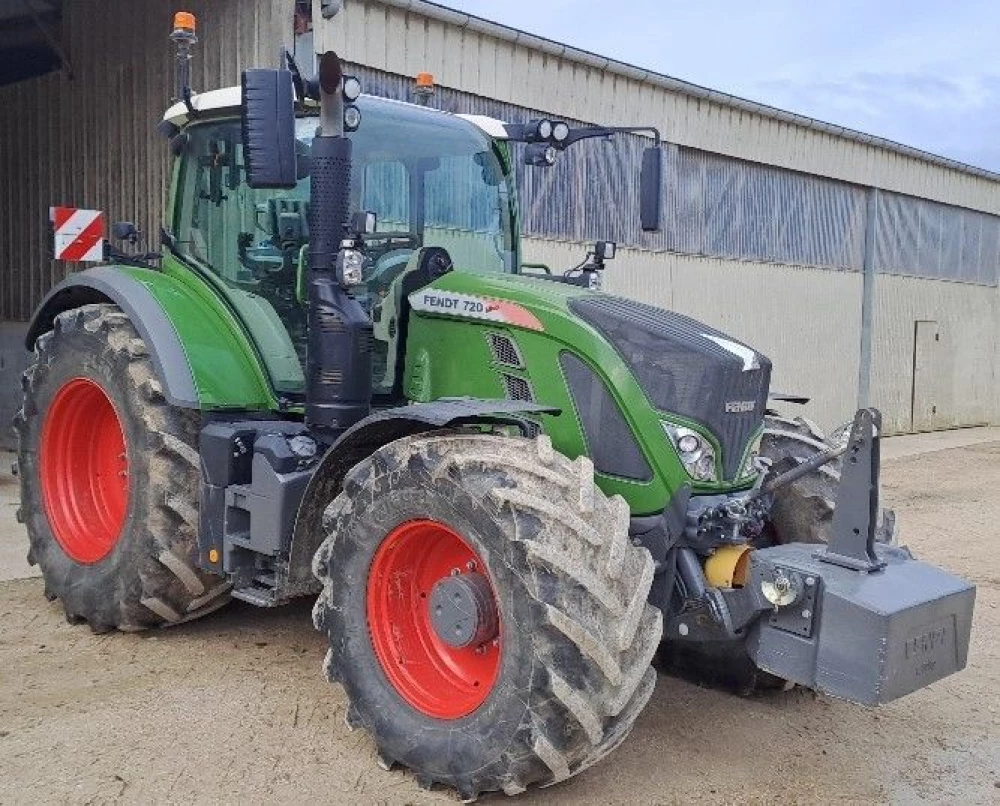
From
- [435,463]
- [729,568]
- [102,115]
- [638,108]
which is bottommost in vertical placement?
[729,568]

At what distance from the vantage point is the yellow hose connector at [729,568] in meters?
4.04

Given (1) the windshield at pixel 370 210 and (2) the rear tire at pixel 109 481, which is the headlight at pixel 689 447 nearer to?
(1) the windshield at pixel 370 210

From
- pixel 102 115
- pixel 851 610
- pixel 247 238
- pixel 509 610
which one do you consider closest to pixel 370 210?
pixel 247 238

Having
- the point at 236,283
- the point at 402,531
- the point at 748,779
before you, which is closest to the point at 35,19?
the point at 236,283

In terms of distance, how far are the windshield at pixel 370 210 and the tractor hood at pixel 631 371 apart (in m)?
0.68

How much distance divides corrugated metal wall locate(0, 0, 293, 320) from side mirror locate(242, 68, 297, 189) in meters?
4.99

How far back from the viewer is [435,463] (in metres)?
3.82

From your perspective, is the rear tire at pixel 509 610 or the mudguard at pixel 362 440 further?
the mudguard at pixel 362 440

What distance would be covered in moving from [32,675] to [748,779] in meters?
2.97

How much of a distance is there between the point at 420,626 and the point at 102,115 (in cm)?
769

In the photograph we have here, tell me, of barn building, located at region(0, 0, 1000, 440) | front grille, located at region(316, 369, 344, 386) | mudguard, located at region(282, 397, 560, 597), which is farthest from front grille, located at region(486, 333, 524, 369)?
barn building, located at region(0, 0, 1000, 440)

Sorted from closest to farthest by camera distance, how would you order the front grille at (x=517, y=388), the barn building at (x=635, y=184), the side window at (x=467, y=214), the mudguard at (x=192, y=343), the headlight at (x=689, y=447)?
the headlight at (x=689, y=447) → the front grille at (x=517, y=388) → the mudguard at (x=192, y=343) → the side window at (x=467, y=214) → the barn building at (x=635, y=184)

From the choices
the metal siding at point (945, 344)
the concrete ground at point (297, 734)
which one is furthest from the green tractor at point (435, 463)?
the metal siding at point (945, 344)

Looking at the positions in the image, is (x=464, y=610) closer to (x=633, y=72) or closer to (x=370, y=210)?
(x=370, y=210)
